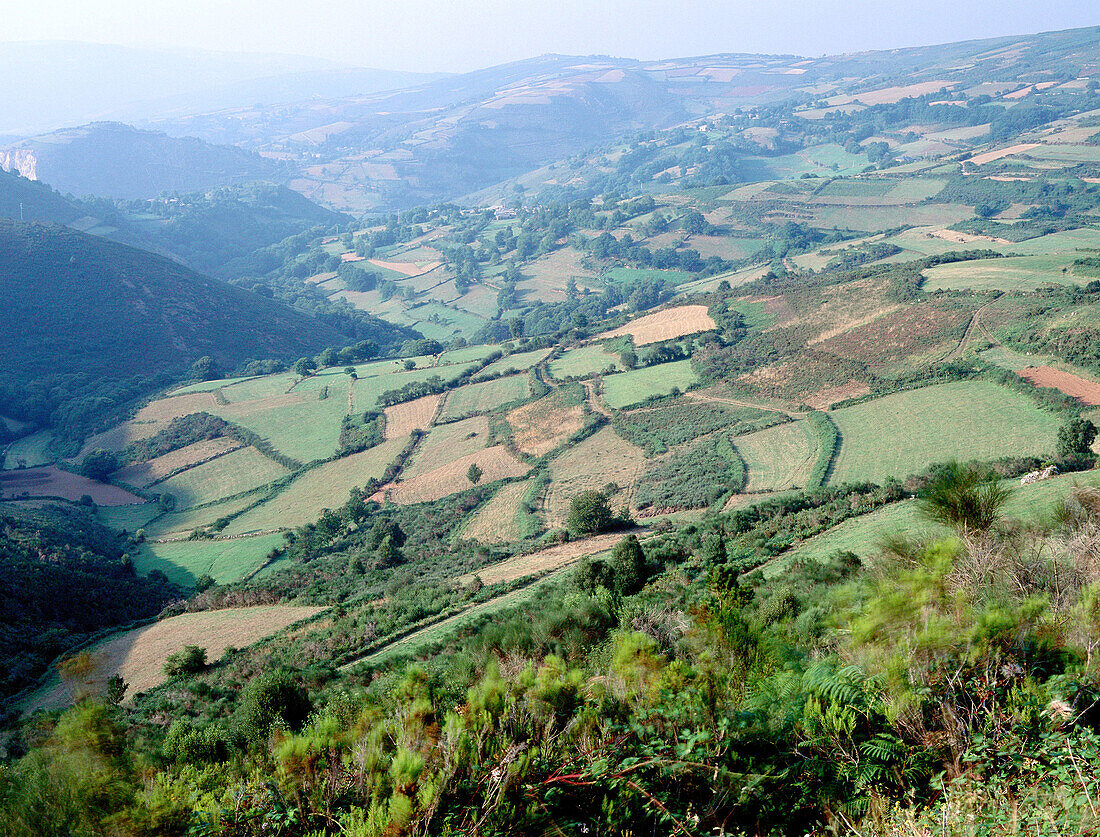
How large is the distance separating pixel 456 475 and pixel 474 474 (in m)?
2.67

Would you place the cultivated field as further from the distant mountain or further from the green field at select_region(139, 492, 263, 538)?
the distant mountain

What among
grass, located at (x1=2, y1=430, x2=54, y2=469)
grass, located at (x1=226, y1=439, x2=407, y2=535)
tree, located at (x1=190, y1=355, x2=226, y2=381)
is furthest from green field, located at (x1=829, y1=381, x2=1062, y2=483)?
tree, located at (x1=190, y1=355, x2=226, y2=381)

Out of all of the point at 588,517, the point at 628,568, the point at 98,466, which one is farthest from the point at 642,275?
the point at 628,568

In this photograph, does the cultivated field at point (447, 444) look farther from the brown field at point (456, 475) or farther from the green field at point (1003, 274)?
the green field at point (1003, 274)

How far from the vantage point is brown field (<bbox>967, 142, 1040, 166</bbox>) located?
545 ft

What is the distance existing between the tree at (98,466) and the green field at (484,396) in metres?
39.1

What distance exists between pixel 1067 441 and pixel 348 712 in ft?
129

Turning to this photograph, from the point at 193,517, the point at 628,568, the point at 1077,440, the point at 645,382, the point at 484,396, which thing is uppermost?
the point at 1077,440

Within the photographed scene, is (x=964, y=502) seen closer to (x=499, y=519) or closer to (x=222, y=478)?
(x=499, y=519)

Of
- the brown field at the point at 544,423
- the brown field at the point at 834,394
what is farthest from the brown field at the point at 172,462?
the brown field at the point at 834,394

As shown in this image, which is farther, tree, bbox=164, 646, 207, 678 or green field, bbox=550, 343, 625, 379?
green field, bbox=550, 343, 625, 379

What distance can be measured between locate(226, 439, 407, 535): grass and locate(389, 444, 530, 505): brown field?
17.7 feet

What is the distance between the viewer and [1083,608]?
1007 centimetres

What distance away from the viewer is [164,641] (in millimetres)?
34219
